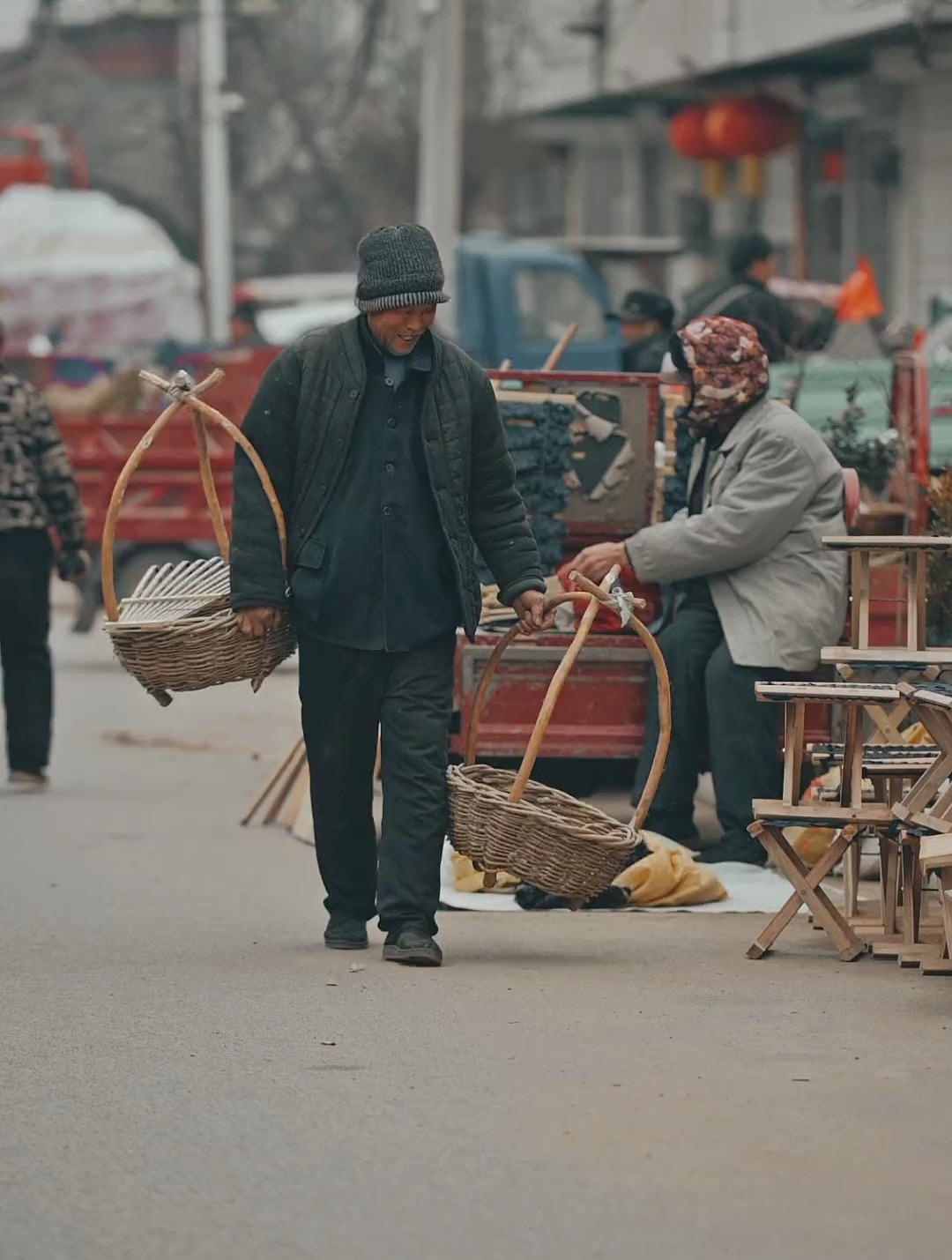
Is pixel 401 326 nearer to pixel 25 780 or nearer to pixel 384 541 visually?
pixel 384 541

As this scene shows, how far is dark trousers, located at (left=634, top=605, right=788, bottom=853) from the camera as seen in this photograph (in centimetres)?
885

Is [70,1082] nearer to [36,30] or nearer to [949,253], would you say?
[949,253]

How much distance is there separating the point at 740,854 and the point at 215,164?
31617mm

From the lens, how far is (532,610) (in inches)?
291

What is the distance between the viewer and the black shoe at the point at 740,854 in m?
8.96

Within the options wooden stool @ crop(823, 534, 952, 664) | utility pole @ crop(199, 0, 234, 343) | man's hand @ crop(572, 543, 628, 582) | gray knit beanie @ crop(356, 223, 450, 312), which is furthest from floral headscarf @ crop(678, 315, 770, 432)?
utility pole @ crop(199, 0, 234, 343)

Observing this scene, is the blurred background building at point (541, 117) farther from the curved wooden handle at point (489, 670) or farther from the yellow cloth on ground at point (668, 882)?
the curved wooden handle at point (489, 670)

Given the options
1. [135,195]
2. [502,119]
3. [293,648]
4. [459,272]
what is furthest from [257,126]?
[293,648]

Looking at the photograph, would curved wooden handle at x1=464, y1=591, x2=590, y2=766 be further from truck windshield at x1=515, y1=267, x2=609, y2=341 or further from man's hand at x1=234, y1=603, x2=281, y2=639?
truck windshield at x1=515, y1=267, x2=609, y2=341

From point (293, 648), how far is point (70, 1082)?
1.87m

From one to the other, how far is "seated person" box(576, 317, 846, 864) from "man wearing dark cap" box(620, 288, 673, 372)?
4.38 meters

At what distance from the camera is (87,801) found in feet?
36.2

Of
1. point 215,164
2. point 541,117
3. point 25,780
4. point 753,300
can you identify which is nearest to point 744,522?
point 25,780

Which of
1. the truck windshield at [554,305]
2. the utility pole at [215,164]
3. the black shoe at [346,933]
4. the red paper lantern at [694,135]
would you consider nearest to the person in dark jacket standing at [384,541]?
the black shoe at [346,933]
